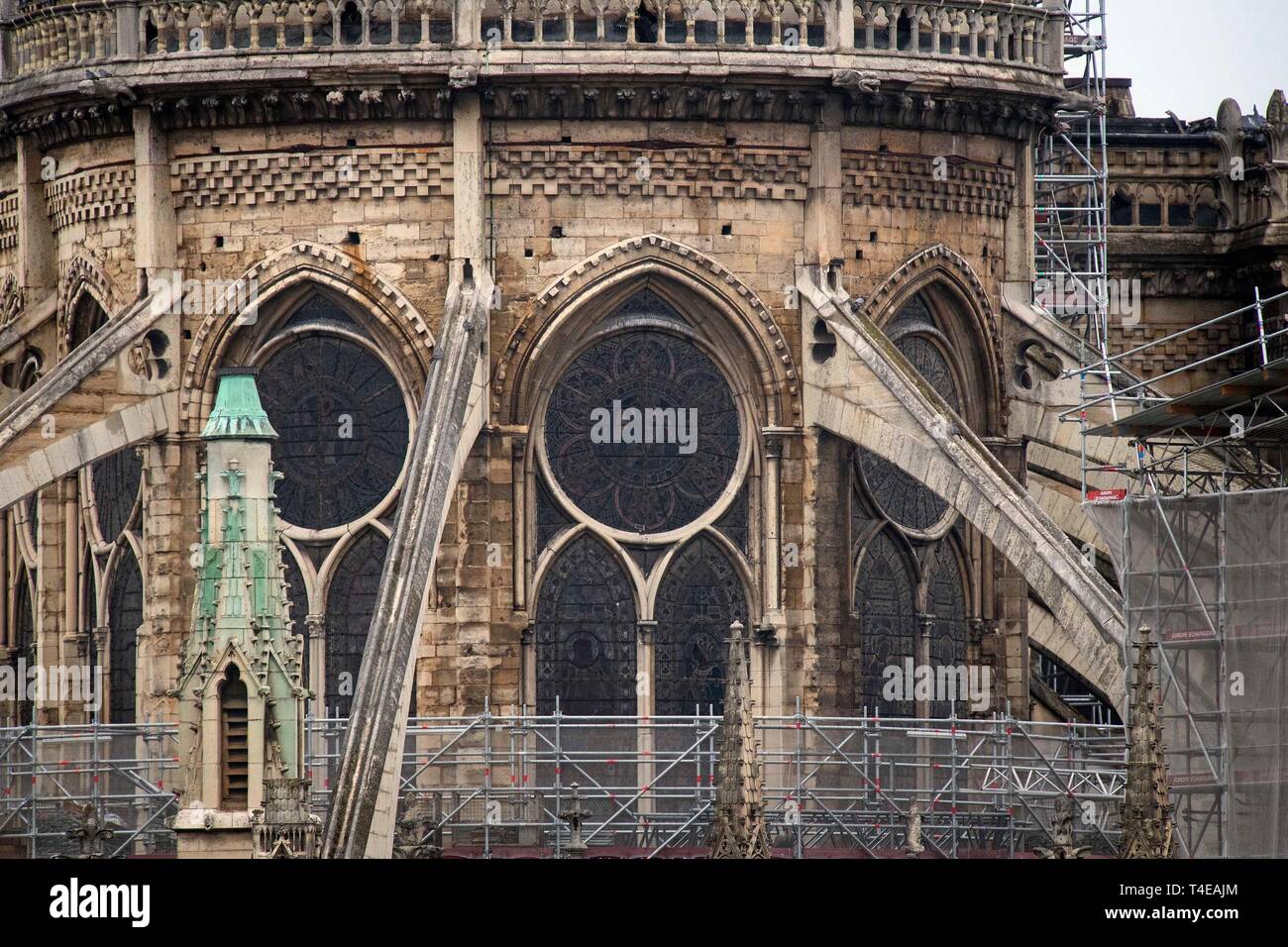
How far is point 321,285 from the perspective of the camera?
42.8m

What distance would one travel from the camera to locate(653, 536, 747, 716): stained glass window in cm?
4300

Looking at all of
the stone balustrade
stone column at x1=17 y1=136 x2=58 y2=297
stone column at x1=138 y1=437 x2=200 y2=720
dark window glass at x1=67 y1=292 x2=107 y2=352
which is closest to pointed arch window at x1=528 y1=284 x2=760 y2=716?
the stone balustrade

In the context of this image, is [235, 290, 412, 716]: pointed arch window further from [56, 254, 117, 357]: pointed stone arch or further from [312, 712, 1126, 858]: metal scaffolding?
[56, 254, 117, 357]: pointed stone arch

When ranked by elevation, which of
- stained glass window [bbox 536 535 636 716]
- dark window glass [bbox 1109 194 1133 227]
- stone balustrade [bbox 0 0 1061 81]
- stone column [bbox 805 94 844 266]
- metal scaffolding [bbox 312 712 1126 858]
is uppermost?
stone balustrade [bbox 0 0 1061 81]

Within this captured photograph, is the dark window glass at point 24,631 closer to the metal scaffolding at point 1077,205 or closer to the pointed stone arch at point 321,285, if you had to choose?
the pointed stone arch at point 321,285

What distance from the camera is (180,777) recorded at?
3666 cm

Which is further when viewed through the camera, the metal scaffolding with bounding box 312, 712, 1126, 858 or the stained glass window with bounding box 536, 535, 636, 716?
the stained glass window with bounding box 536, 535, 636, 716

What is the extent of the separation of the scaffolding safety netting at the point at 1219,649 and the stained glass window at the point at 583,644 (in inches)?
243

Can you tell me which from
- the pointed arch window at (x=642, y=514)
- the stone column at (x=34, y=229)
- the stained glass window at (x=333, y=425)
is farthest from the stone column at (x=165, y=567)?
the pointed arch window at (x=642, y=514)

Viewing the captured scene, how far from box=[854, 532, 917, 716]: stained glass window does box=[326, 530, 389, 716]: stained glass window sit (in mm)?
5530

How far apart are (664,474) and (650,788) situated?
3.84 m

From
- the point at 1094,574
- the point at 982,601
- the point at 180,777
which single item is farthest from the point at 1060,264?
the point at 180,777

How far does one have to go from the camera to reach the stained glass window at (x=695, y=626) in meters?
43.0
